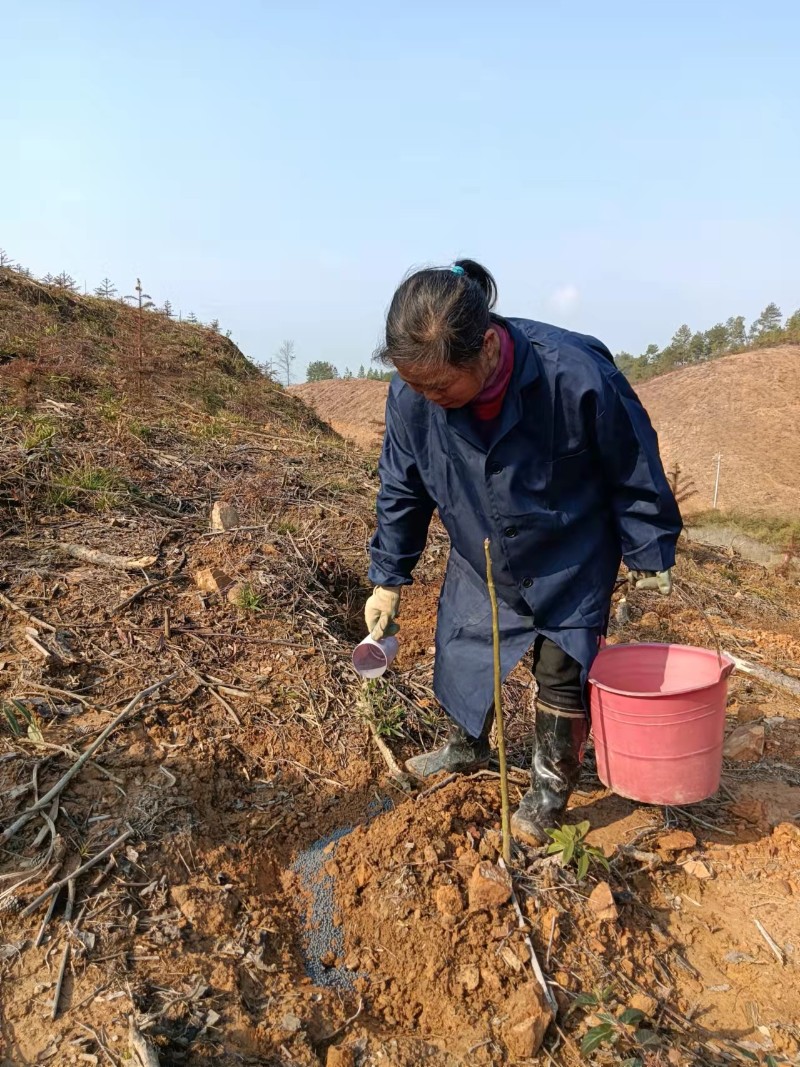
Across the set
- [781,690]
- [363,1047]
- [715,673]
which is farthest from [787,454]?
Result: [363,1047]

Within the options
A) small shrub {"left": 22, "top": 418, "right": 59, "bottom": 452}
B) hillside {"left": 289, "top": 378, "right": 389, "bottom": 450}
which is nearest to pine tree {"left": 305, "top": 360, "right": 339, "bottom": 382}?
hillside {"left": 289, "top": 378, "right": 389, "bottom": 450}

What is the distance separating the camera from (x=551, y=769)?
7.16 feet

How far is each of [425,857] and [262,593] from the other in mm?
1446

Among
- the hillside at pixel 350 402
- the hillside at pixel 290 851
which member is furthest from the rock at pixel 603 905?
the hillside at pixel 350 402

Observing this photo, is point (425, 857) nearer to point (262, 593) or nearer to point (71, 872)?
point (71, 872)

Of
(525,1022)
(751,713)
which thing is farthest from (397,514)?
(751,713)

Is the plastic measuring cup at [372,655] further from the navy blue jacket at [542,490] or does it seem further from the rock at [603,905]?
the rock at [603,905]

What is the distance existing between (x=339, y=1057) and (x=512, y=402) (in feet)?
4.97

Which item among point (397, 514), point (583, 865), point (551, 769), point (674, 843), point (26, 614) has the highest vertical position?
point (397, 514)

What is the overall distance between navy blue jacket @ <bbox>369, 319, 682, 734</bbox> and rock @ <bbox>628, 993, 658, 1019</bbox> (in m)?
0.79

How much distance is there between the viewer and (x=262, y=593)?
10.5ft

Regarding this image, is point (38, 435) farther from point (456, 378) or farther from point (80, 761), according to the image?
point (456, 378)

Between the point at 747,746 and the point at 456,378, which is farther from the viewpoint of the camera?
the point at 747,746

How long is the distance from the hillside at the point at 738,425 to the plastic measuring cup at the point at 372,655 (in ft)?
39.9
